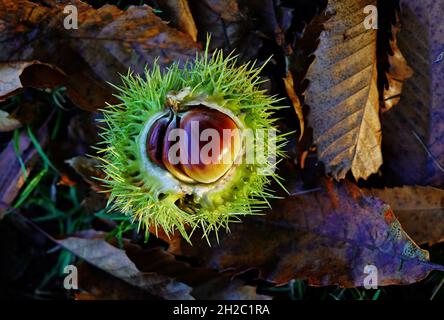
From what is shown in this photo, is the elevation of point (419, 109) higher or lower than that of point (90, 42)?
lower

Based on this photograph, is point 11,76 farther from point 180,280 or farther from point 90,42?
point 180,280

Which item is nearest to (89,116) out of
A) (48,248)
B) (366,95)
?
(48,248)

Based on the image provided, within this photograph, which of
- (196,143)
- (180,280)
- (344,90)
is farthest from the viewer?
(180,280)

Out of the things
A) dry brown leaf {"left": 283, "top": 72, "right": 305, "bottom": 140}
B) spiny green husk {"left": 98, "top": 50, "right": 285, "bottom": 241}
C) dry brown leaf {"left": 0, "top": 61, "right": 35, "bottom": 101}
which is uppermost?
dry brown leaf {"left": 0, "top": 61, "right": 35, "bottom": 101}

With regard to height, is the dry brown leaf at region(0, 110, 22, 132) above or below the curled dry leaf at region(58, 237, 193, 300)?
above

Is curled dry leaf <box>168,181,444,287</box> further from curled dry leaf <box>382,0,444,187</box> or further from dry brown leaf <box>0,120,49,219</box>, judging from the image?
dry brown leaf <box>0,120,49,219</box>

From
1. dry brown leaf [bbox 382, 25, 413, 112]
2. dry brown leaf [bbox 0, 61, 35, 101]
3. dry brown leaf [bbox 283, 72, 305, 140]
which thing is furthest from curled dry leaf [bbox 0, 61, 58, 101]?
dry brown leaf [bbox 382, 25, 413, 112]

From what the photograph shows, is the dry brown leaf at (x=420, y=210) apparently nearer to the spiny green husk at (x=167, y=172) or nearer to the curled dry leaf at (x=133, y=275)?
the spiny green husk at (x=167, y=172)

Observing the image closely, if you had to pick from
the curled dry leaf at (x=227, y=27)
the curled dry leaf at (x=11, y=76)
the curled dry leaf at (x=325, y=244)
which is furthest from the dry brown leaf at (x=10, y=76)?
the curled dry leaf at (x=325, y=244)

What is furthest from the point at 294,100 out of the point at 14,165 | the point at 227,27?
the point at 14,165
